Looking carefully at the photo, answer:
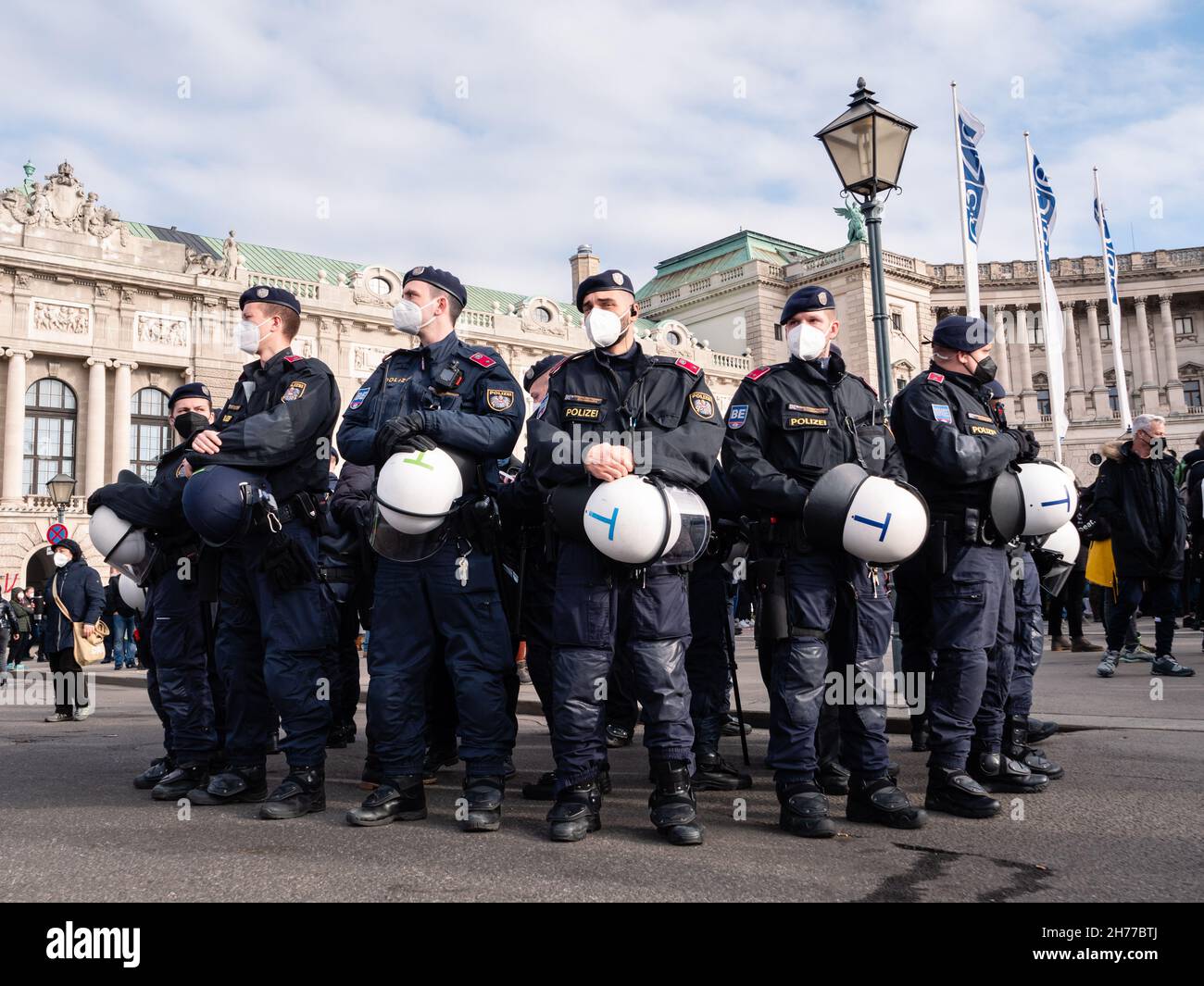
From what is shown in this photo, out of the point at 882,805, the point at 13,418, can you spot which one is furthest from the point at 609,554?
the point at 13,418

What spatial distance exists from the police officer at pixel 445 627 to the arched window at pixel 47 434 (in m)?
35.7

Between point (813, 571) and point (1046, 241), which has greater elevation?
point (1046, 241)

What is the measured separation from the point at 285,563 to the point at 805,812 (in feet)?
8.05

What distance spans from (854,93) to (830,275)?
46465 millimetres

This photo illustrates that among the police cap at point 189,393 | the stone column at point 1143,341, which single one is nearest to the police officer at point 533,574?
the police cap at point 189,393

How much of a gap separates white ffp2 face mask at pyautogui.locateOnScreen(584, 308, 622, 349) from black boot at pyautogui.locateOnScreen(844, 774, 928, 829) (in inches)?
81.9

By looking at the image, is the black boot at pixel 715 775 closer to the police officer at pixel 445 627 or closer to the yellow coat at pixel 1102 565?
the police officer at pixel 445 627

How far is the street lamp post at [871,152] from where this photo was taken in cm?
869

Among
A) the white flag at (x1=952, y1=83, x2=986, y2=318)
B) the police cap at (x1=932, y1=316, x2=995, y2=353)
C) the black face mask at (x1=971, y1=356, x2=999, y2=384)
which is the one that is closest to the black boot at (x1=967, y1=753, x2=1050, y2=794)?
the black face mask at (x1=971, y1=356, x2=999, y2=384)

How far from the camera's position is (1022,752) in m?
5.15

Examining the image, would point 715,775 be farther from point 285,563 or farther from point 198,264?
point 198,264

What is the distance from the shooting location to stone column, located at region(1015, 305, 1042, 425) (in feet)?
184

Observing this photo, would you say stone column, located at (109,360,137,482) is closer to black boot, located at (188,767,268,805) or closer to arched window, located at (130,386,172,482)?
arched window, located at (130,386,172,482)

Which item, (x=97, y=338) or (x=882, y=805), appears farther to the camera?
(x=97, y=338)
